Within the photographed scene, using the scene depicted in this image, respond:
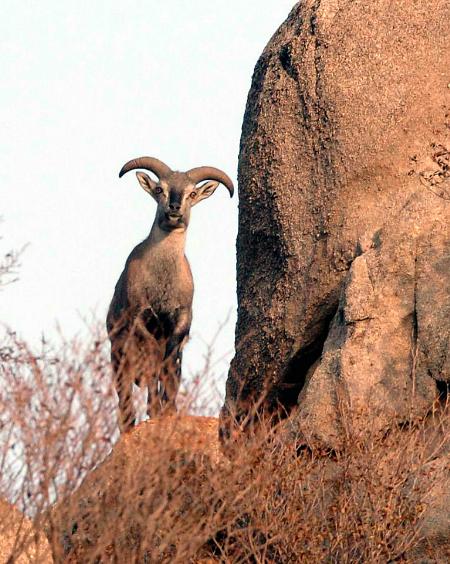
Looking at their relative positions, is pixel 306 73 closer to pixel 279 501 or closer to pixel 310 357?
pixel 310 357

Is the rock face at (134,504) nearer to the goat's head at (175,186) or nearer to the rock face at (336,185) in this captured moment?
the rock face at (336,185)

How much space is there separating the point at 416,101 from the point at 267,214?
1.80m

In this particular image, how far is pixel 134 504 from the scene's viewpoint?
10648 millimetres

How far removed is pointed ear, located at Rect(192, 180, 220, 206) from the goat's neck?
42 centimetres

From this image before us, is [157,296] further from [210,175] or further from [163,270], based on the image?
[210,175]

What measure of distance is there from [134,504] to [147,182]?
7767 millimetres

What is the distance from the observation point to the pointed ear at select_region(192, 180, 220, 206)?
17828mm

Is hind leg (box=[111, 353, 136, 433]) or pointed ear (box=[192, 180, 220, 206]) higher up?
pointed ear (box=[192, 180, 220, 206])

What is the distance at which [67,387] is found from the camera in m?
10.4

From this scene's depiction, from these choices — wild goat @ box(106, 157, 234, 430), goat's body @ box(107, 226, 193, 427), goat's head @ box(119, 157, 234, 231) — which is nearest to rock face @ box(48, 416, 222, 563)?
goat's body @ box(107, 226, 193, 427)

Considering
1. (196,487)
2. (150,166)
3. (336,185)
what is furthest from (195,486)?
(150,166)

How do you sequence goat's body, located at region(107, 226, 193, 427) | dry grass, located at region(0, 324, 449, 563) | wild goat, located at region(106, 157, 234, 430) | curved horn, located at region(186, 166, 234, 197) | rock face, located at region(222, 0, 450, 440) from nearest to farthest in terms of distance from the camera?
dry grass, located at region(0, 324, 449, 563), rock face, located at region(222, 0, 450, 440), goat's body, located at region(107, 226, 193, 427), wild goat, located at region(106, 157, 234, 430), curved horn, located at region(186, 166, 234, 197)

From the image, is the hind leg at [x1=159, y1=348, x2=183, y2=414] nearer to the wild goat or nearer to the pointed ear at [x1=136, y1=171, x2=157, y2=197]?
the wild goat

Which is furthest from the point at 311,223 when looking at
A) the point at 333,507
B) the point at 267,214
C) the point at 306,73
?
the point at 333,507
